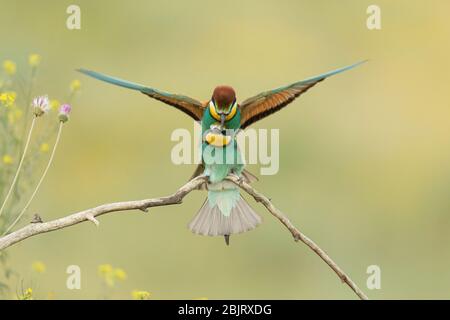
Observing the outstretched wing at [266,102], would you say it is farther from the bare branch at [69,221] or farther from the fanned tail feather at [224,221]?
the bare branch at [69,221]

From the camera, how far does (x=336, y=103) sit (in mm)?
6309

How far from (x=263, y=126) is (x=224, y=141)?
243cm

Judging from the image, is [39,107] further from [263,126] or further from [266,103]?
[263,126]

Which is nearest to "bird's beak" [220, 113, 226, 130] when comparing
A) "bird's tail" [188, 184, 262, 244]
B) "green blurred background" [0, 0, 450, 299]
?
"bird's tail" [188, 184, 262, 244]

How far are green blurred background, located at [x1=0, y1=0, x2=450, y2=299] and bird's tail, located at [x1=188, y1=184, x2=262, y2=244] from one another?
→ 1.09m

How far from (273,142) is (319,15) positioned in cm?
163

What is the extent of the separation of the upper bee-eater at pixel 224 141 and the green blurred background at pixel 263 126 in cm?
112

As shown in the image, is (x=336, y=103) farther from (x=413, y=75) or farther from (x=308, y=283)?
(x=308, y=283)

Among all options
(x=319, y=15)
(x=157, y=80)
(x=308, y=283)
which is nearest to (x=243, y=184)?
(x=308, y=283)

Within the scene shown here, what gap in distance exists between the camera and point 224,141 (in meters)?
3.36

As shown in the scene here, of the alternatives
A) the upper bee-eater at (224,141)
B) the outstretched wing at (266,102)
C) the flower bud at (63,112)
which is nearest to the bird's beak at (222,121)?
the upper bee-eater at (224,141)

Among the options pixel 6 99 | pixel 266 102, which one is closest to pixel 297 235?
pixel 266 102

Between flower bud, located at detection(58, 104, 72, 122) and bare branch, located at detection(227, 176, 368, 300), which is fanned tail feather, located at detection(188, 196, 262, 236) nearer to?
bare branch, located at detection(227, 176, 368, 300)

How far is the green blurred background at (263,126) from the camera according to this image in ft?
17.0
